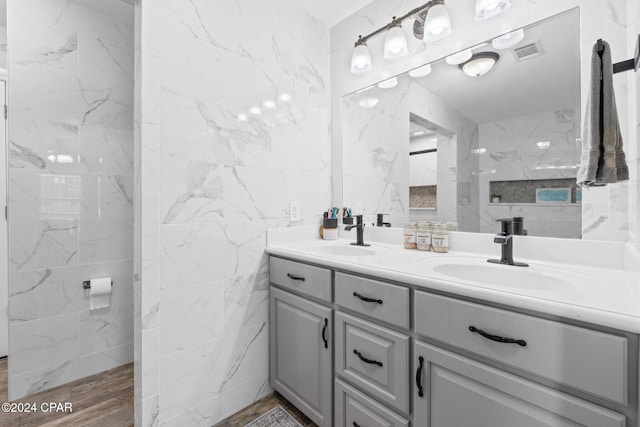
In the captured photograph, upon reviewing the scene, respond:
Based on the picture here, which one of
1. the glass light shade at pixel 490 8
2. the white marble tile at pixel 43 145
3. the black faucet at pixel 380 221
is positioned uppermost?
the glass light shade at pixel 490 8

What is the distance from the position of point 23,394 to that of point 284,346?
1553mm

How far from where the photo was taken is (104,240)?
1958 mm

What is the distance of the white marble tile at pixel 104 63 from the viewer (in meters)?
1.87

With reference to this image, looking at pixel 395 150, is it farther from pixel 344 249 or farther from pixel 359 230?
pixel 344 249

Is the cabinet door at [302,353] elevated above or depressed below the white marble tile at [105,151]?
below

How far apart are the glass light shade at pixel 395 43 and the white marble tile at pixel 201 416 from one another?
2151 mm

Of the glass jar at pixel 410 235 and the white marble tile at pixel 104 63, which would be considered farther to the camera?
the white marble tile at pixel 104 63

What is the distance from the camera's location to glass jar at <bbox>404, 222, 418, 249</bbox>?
159 cm

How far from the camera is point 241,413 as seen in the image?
5.17 ft

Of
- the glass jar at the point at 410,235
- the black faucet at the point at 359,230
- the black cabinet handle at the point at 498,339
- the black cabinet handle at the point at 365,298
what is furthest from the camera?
the black faucet at the point at 359,230

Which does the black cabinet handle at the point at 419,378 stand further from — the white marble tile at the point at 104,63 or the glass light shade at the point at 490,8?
the white marble tile at the point at 104,63

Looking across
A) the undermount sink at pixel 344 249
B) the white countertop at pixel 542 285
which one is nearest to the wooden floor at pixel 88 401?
the white countertop at pixel 542 285

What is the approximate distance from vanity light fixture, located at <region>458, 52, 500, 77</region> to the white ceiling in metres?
0.83

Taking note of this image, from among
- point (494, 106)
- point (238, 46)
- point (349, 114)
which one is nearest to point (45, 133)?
point (238, 46)
